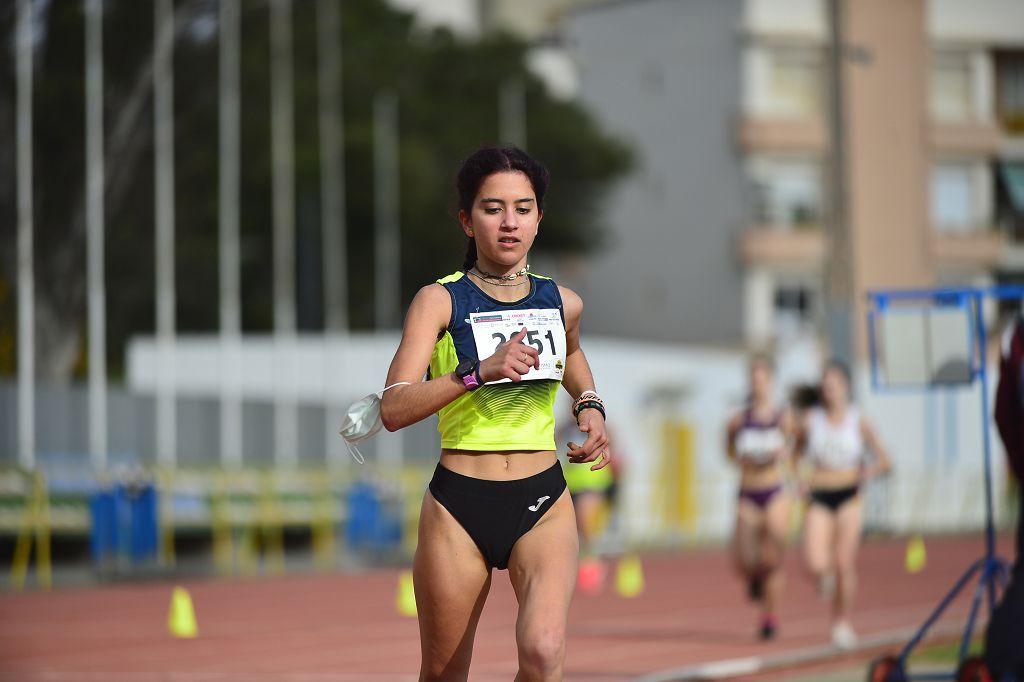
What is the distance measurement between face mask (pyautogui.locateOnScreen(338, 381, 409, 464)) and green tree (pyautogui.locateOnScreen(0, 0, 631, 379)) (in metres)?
26.0

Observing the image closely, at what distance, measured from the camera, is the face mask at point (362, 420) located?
5543mm

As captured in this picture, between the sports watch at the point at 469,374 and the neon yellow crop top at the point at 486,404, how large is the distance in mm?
224

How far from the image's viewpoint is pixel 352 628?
50.0ft

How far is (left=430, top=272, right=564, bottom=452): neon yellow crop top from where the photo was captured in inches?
229

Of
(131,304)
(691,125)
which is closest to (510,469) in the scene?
(131,304)

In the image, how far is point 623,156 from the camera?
56.0 metres

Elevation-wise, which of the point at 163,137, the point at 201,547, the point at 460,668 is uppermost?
the point at 163,137

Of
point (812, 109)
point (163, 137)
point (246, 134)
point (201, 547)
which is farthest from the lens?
A: point (812, 109)

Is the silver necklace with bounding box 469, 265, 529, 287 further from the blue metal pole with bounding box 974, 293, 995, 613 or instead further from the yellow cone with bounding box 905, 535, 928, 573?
the yellow cone with bounding box 905, 535, 928, 573

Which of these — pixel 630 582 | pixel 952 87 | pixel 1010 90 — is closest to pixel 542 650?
pixel 630 582

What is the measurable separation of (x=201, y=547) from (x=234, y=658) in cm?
1381

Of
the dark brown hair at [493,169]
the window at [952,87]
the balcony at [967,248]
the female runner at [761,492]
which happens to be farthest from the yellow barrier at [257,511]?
the window at [952,87]

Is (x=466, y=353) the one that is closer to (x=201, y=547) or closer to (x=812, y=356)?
(x=201, y=547)

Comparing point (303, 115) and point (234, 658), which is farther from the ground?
point (303, 115)
